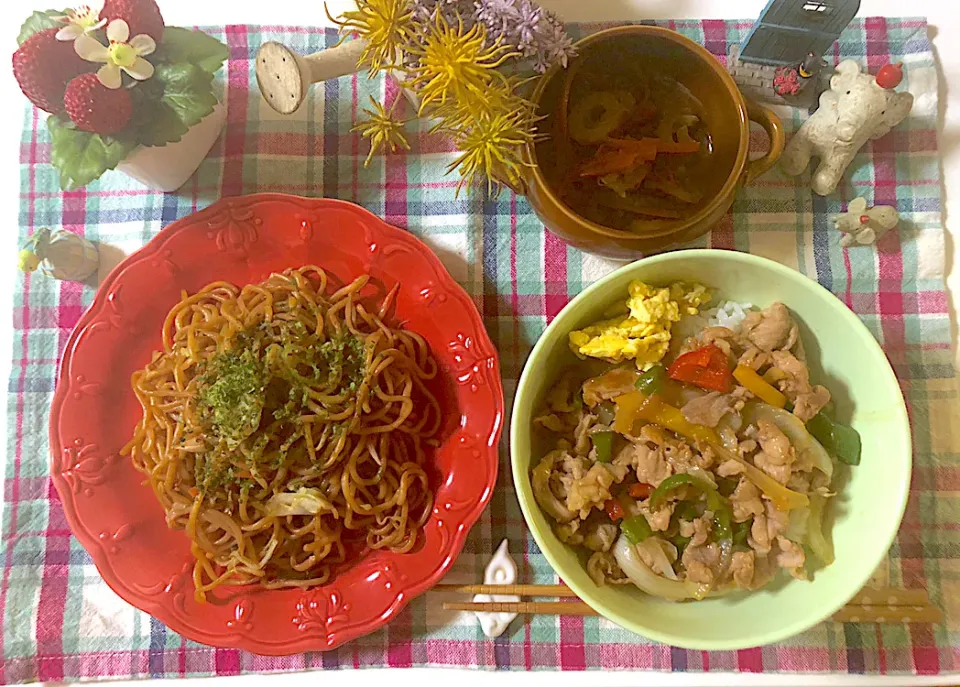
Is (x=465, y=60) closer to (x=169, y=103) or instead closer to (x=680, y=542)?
(x=169, y=103)

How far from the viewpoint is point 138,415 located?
1.42m

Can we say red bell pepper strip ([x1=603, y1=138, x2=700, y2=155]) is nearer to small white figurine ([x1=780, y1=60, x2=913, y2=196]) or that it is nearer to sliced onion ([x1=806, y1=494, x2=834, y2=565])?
small white figurine ([x1=780, y1=60, x2=913, y2=196])

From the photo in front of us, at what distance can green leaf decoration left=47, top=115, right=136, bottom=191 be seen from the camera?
4.00 feet

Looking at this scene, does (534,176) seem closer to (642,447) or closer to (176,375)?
(642,447)

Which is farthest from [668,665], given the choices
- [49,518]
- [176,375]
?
[49,518]

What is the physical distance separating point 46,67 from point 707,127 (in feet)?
3.64

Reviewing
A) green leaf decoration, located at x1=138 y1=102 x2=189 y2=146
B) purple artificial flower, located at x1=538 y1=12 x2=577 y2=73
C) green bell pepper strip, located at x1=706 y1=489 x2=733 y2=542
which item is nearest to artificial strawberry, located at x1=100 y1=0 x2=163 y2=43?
green leaf decoration, located at x1=138 y1=102 x2=189 y2=146

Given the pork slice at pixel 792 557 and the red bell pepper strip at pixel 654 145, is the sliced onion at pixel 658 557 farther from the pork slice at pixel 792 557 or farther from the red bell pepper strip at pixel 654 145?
the red bell pepper strip at pixel 654 145

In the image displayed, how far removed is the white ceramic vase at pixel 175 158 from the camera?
1.32 metres

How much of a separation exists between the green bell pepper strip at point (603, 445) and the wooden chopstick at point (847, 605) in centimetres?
28

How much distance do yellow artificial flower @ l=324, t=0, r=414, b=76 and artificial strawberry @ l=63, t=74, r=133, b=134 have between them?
0.37 meters

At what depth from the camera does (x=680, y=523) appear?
1180 millimetres

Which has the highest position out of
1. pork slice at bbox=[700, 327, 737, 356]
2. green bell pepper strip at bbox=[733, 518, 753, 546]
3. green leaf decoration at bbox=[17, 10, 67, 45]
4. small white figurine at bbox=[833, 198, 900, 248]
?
green leaf decoration at bbox=[17, 10, 67, 45]

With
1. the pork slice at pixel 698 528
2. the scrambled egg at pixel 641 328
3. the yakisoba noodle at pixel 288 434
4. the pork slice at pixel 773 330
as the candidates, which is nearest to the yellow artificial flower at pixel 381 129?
the yakisoba noodle at pixel 288 434
